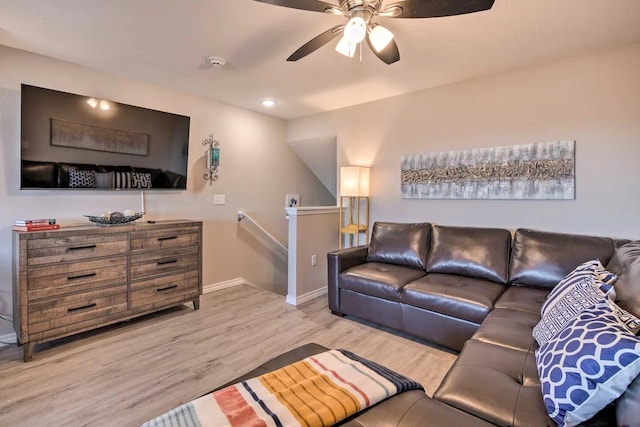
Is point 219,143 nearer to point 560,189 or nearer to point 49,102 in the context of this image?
point 49,102

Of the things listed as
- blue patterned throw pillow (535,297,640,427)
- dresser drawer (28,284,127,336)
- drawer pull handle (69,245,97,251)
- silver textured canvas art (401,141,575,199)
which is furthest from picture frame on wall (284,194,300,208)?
blue patterned throw pillow (535,297,640,427)

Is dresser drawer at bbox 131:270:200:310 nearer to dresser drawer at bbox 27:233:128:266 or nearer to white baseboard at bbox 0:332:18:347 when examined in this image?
dresser drawer at bbox 27:233:128:266

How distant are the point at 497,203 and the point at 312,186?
2885mm

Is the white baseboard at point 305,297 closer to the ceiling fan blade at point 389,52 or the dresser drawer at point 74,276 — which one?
the dresser drawer at point 74,276

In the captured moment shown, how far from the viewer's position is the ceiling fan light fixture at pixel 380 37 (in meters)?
1.66

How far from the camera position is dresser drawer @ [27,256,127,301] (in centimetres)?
220

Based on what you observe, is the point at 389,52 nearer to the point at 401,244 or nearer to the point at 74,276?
the point at 401,244

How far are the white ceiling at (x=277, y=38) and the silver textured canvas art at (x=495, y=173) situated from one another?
2.39 feet

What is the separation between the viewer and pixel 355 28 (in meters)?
1.56

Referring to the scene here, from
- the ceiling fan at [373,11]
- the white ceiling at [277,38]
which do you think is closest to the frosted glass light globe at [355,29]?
the ceiling fan at [373,11]

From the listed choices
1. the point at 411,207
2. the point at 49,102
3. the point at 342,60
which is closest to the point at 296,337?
the point at 411,207

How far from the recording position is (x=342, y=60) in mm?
2584

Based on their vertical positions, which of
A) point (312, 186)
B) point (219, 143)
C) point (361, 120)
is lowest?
point (312, 186)

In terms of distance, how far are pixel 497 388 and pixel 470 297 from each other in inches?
44.3
